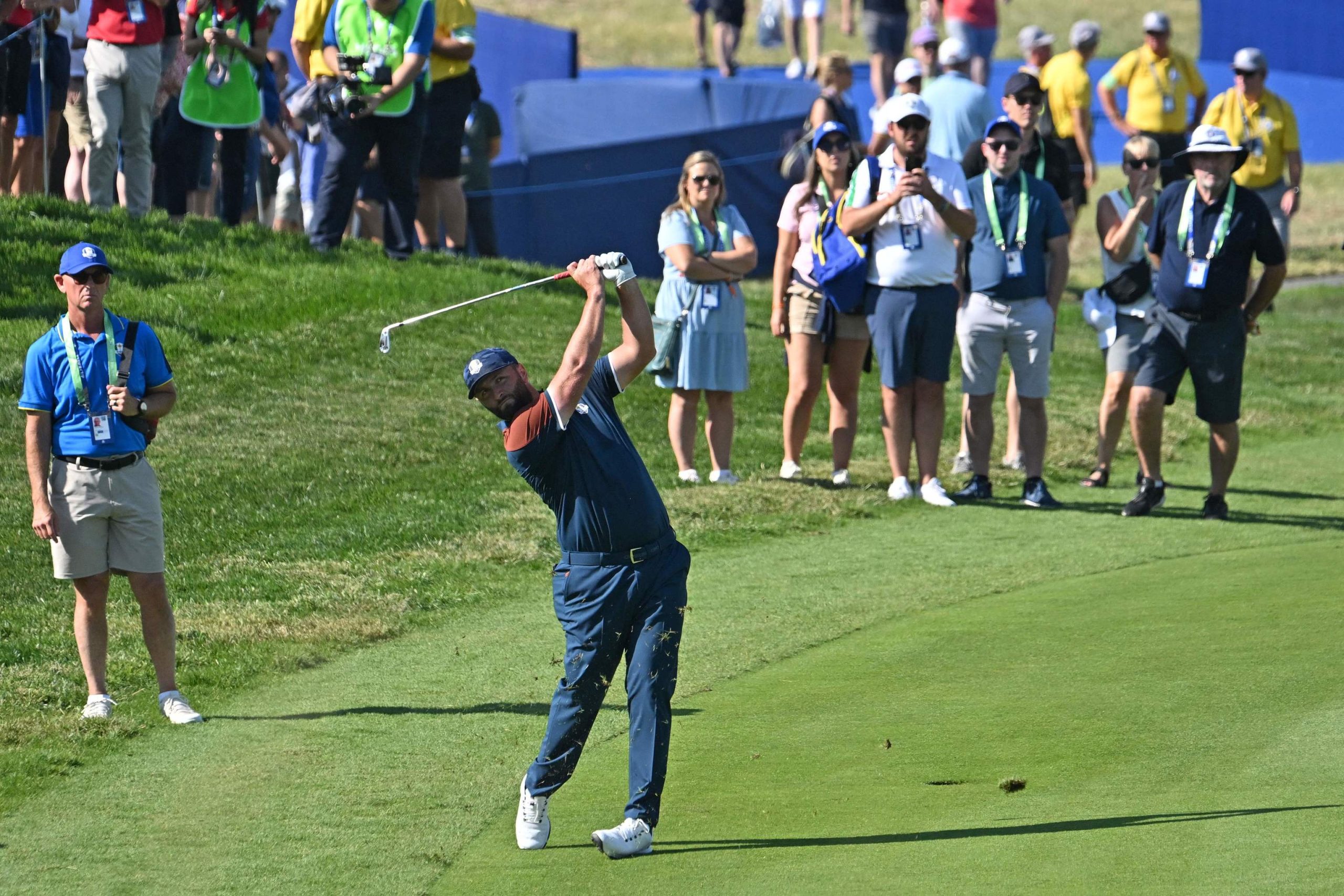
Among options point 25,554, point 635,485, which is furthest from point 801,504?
point 635,485

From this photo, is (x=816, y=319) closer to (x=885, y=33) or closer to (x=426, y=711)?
(x=426, y=711)

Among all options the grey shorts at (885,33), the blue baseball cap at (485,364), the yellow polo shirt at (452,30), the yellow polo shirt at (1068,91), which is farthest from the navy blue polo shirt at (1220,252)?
the grey shorts at (885,33)

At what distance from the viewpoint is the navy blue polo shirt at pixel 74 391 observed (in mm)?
6844

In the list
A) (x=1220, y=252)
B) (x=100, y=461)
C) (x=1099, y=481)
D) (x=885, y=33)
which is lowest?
(x=1099, y=481)

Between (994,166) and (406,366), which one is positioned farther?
(406,366)

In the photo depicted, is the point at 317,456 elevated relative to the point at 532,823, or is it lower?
lower

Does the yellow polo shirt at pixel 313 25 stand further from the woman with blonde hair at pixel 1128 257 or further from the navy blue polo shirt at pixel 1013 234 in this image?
the woman with blonde hair at pixel 1128 257

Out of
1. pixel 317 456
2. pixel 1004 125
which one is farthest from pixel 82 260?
pixel 1004 125

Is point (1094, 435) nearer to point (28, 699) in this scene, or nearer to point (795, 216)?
point (795, 216)

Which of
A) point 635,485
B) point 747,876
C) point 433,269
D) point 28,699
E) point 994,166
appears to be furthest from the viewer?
point 433,269

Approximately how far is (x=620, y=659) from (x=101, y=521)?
2.46 meters

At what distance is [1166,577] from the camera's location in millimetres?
9062

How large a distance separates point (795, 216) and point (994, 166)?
1229 mm

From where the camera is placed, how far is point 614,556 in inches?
217
